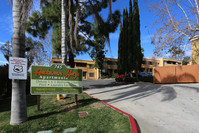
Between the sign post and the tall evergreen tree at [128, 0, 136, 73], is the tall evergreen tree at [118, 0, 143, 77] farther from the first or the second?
the sign post

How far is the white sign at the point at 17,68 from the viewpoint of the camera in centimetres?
339

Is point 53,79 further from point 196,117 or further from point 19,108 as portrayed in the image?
point 196,117

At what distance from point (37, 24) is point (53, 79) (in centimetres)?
772

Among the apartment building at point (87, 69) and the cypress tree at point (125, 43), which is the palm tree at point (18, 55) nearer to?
the cypress tree at point (125, 43)

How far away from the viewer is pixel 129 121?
11.3 feet

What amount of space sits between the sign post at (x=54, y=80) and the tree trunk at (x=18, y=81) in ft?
2.90

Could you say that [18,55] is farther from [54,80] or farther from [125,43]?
[125,43]

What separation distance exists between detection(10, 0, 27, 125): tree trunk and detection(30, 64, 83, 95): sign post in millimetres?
883

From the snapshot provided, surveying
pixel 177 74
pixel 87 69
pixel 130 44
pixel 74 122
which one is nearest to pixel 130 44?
pixel 130 44

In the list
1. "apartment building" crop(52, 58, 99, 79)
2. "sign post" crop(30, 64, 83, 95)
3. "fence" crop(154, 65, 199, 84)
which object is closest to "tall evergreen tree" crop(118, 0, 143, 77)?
"fence" crop(154, 65, 199, 84)

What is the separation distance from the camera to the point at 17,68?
3.49 meters

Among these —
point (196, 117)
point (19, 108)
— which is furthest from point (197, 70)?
point (19, 108)

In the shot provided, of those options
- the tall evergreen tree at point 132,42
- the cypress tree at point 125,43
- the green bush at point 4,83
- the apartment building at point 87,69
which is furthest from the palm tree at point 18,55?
the apartment building at point 87,69

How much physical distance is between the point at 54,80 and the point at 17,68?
61.3 inches
